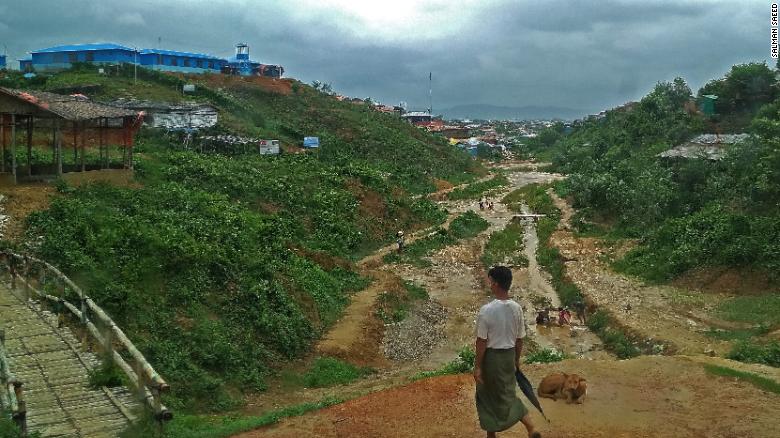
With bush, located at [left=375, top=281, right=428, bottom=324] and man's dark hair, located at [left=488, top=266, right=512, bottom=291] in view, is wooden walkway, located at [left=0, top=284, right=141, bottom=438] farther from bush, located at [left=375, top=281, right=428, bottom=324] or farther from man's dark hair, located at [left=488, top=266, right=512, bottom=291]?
bush, located at [left=375, top=281, right=428, bottom=324]

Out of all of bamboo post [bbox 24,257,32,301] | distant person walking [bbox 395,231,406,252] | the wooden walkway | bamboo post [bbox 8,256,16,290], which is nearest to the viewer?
the wooden walkway

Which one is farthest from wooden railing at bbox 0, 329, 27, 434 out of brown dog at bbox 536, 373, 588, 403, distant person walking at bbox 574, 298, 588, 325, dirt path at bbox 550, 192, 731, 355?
distant person walking at bbox 574, 298, 588, 325

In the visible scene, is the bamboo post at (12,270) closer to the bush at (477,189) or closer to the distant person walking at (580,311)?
the distant person walking at (580,311)

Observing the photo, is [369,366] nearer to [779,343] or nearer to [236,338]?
[236,338]

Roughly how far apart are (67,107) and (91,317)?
12971 millimetres

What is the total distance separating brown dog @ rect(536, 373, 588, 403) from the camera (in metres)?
9.90

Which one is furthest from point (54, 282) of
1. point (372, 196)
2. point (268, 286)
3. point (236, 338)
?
point (372, 196)

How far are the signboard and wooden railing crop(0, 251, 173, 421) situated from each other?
27.7 meters

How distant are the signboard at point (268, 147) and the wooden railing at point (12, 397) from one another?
1346 inches

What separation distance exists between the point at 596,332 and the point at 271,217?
13.9 meters

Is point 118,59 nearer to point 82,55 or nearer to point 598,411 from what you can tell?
point 82,55

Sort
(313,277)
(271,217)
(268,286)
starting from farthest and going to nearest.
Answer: (271,217) → (313,277) → (268,286)

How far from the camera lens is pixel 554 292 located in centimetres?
2767

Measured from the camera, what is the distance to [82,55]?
57.8m
